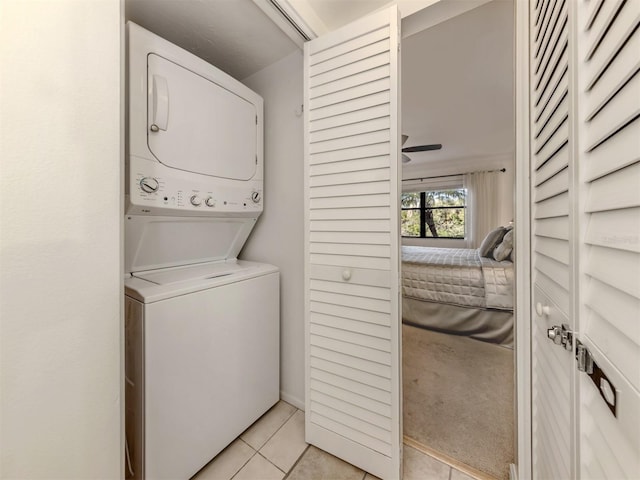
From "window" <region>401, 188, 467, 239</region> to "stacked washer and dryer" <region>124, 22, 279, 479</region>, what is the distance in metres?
4.71

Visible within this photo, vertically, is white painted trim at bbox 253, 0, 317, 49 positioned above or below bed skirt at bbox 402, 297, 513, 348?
above

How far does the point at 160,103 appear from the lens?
1.07 meters

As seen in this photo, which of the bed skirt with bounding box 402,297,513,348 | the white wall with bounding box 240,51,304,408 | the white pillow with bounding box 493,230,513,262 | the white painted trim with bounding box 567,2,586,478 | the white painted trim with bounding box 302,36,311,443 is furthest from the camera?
the white pillow with bounding box 493,230,513,262

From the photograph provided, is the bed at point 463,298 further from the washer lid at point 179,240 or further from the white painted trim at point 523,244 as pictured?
the washer lid at point 179,240

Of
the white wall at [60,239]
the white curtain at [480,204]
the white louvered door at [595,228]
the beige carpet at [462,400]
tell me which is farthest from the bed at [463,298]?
the white wall at [60,239]

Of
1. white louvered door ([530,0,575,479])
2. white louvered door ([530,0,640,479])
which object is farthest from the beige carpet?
white louvered door ([530,0,640,479])

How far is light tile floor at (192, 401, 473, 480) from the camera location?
1.17m

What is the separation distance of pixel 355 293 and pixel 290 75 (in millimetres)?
1375

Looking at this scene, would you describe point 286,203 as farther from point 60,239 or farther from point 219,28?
point 60,239

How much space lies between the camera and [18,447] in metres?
0.52

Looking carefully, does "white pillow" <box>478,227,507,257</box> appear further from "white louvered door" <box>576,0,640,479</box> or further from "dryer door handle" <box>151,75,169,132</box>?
"dryer door handle" <box>151,75,169,132</box>

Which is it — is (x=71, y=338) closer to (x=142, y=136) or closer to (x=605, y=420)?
(x=142, y=136)

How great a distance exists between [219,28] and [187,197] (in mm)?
896

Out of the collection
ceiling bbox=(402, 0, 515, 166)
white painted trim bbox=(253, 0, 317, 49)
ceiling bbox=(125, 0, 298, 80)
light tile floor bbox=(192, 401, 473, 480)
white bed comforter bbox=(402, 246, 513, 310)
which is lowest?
light tile floor bbox=(192, 401, 473, 480)
